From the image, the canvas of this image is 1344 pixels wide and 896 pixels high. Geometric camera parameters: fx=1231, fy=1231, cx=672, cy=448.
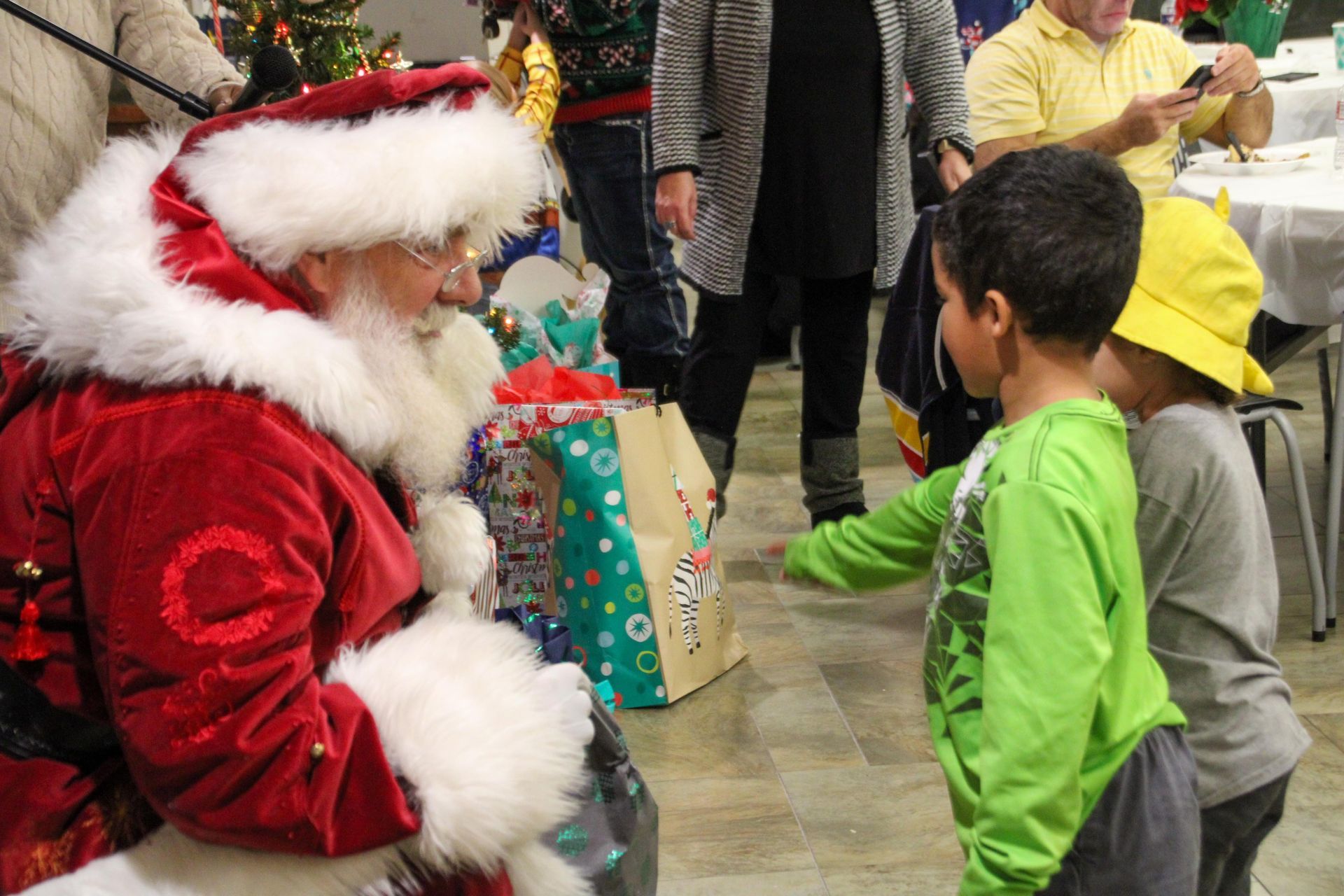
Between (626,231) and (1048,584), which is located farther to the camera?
(626,231)

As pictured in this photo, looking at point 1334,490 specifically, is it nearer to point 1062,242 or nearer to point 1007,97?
point 1007,97

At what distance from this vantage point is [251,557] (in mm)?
1060

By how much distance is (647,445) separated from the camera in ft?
7.66

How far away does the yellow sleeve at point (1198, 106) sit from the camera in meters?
2.99

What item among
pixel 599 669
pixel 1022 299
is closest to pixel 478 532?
pixel 1022 299

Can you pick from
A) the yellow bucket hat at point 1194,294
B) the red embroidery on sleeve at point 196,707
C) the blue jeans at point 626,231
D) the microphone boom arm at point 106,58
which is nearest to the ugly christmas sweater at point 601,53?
the blue jeans at point 626,231

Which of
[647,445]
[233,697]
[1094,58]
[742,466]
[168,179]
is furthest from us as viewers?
[742,466]

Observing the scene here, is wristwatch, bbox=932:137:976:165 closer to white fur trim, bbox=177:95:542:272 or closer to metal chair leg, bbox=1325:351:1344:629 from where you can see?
metal chair leg, bbox=1325:351:1344:629

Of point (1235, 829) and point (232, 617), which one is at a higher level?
point (232, 617)

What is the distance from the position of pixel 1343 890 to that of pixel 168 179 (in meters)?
1.90

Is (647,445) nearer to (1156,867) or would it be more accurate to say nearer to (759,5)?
(759,5)

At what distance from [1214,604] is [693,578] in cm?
119

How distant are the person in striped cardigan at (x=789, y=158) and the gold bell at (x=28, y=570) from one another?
1805 mm

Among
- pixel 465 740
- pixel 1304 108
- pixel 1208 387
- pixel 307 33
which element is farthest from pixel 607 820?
pixel 1304 108
